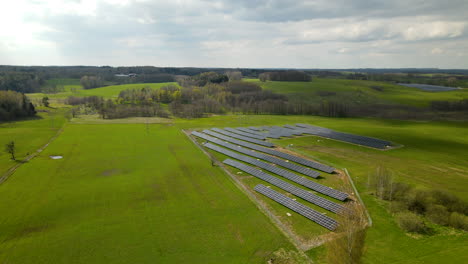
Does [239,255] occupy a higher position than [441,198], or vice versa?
[441,198]

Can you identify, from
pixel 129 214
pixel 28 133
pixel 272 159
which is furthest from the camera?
pixel 28 133

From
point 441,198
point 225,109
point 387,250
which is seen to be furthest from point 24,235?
point 225,109

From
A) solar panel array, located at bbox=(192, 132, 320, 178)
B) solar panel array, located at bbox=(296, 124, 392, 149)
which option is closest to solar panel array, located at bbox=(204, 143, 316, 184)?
solar panel array, located at bbox=(192, 132, 320, 178)

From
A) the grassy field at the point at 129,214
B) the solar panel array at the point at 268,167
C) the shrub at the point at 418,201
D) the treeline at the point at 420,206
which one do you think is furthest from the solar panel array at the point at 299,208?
the shrub at the point at 418,201

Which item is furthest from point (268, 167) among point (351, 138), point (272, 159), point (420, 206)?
point (351, 138)

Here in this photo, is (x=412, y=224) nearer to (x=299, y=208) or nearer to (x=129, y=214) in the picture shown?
(x=299, y=208)

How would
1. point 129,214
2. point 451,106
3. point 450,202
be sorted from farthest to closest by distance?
point 451,106 → point 129,214 → point 450,202

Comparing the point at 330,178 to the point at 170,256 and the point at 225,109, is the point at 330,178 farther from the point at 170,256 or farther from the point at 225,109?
the point at 225,109
